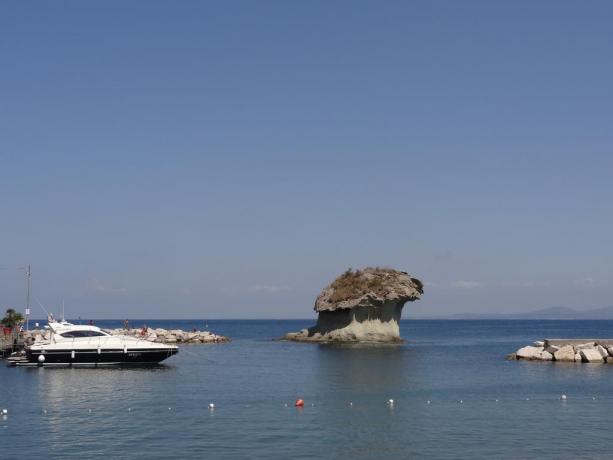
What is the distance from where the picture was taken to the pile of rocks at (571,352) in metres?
69.6

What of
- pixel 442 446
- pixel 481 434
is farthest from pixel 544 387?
pixel 442 446

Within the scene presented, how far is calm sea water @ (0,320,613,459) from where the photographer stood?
102ft

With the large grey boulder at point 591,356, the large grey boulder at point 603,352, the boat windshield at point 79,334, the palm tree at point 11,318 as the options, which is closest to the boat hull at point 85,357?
the boat windshield at point 79,334

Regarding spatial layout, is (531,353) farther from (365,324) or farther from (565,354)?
(365,324)

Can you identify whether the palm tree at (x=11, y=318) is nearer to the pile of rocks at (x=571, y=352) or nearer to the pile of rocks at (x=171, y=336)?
the pile of rocks at (x=171, y=336)

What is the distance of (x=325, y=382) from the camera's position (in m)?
54.6

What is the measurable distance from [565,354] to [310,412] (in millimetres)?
39123

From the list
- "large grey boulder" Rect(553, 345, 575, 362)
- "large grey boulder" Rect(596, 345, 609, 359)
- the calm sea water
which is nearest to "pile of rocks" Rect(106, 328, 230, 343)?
the calm sea water

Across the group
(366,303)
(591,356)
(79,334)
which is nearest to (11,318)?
(79,334)

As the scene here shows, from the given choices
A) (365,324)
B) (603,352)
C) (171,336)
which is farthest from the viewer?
(171,336)

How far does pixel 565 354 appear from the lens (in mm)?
70750

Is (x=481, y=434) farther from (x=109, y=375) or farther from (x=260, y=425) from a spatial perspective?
(x=109, y=375)

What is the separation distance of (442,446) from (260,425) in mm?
9287

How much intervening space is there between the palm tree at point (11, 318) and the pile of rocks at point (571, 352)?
57207 mm
